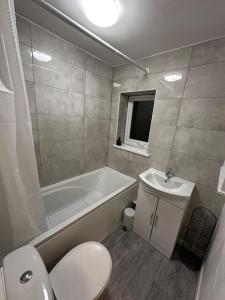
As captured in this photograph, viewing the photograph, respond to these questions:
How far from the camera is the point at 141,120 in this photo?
211 centimetres

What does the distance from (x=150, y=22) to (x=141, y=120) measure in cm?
118

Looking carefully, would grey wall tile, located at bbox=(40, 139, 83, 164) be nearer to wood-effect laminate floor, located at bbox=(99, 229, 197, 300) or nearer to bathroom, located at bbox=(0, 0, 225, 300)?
bathroom, located at bbox=(0, 0, 225, 300)

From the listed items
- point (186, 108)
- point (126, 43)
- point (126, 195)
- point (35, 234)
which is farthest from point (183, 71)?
point (35, 234)

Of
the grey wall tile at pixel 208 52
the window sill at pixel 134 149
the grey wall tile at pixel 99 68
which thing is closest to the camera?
the grey wall tile at pixel 208 52

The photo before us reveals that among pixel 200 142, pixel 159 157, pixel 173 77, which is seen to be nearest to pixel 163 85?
pixel 173 77

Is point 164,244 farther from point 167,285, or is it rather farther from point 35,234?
point 35,234

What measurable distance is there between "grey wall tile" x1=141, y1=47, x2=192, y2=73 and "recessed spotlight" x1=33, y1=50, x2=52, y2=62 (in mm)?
1184

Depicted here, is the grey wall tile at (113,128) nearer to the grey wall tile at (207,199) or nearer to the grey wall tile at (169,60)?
the grey wall tile at (169,60)

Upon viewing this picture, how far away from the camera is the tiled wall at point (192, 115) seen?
1.27 meters

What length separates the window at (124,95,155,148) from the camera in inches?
79.0

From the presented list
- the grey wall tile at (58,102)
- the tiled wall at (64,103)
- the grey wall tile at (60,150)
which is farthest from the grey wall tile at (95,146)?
the grey wall tile at (58,102)

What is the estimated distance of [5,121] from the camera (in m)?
0.75

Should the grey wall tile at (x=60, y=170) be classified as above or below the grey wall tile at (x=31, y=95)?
below

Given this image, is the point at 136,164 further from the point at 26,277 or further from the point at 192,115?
the point at 26,277
